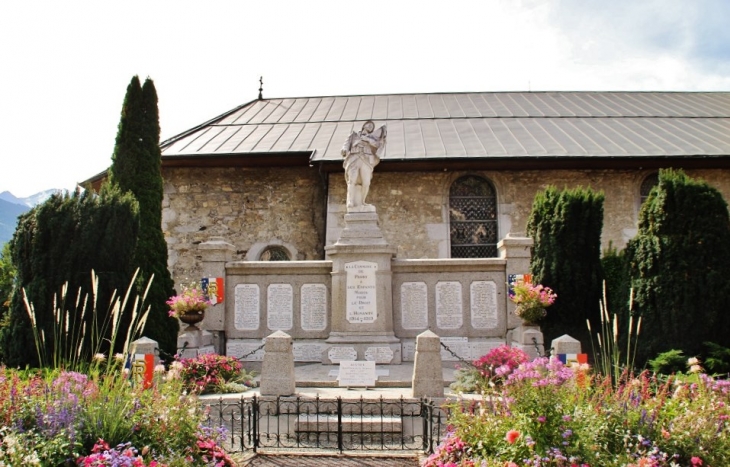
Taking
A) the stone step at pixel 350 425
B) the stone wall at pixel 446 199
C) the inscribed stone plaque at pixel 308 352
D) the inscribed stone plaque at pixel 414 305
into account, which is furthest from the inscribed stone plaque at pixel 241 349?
the stone wall at pixel 446 199

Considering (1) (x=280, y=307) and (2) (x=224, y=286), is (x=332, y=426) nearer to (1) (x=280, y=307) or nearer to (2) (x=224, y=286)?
(1) (x=280, y=307)

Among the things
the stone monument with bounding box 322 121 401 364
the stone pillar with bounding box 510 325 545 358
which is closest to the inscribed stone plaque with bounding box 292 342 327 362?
the stone monument with bounding box 322 121 401 364

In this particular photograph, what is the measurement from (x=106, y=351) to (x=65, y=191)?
9.13ft

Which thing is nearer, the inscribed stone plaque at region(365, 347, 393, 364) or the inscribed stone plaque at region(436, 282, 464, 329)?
the inscribed stone plaque at region(365, 347, 393, 364)

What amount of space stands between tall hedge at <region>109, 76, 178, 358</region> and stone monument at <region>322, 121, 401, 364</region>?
350 centimetres

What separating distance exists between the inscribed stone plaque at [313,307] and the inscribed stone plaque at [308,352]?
0.99 feet

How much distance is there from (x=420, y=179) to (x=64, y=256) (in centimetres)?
827

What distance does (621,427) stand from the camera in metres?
4.54

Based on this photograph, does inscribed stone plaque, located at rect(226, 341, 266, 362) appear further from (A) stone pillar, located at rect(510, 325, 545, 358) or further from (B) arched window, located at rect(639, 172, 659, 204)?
(B) arched window, located at rect(639, 172, 659, 204)

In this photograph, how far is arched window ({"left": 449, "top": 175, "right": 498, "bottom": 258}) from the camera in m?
14.8

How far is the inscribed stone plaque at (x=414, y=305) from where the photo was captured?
1082cm

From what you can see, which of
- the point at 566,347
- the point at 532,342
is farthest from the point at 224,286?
the point at 566,347

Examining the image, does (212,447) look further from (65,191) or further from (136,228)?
(65,191)

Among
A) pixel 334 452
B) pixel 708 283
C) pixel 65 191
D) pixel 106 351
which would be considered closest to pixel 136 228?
pixel 65 191
